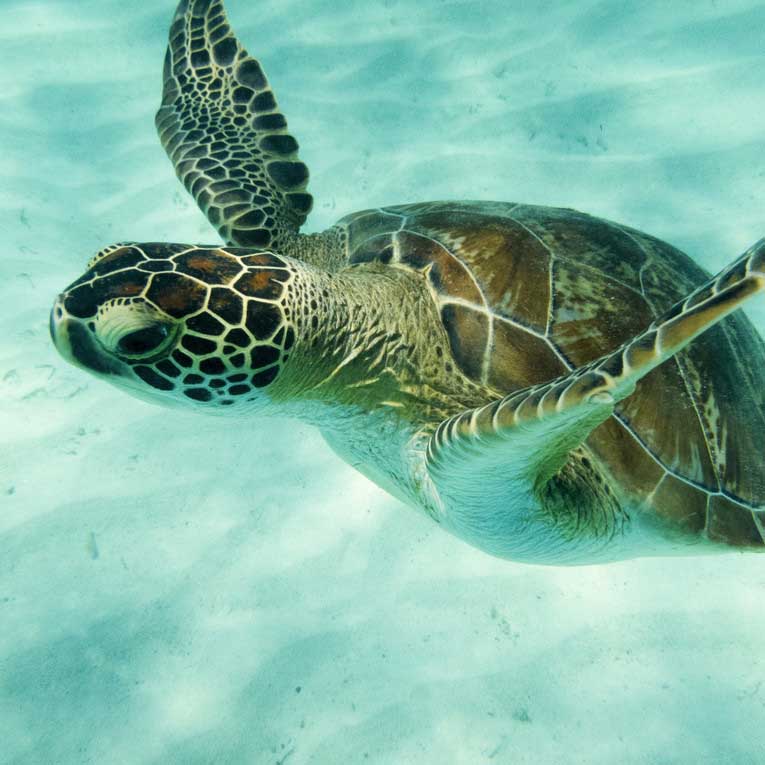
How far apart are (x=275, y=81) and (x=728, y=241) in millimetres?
3139

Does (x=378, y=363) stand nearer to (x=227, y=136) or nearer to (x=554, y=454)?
(x=554, y=454)

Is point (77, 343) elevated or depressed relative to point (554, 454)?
elevated

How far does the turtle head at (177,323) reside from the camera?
134 centimetres

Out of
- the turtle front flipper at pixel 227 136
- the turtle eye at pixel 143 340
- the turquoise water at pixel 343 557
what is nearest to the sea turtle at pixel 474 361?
the turtle eye at pixel 143 340

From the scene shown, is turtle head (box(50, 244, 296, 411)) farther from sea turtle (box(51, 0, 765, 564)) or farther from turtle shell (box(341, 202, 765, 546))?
turtle shell (box(341, 202, 765, 546))

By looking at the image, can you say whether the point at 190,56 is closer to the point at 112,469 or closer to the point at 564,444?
the point at 112,469

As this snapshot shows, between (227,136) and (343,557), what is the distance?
189 centimetres

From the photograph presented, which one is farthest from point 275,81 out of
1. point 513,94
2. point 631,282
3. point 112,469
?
point 631,282

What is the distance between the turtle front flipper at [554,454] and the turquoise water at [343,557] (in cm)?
65

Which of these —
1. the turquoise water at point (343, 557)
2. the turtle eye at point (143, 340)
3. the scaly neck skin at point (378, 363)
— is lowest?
the turquoise water at point (343, 557)

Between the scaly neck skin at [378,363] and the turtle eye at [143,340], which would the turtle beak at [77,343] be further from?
the scaly neck skin at [378,363]

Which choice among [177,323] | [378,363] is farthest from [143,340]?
[378,363]

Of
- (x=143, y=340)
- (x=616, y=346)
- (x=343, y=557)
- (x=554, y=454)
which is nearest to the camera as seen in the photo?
(x=554, y=454)

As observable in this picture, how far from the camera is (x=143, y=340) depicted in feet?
4.39
